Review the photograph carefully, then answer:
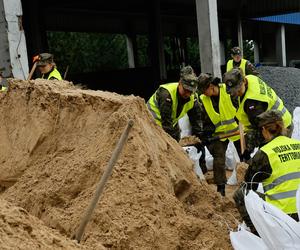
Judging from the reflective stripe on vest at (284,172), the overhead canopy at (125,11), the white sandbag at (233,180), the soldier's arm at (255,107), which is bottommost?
the white sandbag at (233,180)

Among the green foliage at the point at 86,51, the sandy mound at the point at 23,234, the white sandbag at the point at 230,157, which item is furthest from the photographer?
the green foliage at the point at 86,51

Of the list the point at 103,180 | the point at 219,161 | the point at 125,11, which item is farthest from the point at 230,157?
the point at 125,11

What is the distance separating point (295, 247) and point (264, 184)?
1.85ft

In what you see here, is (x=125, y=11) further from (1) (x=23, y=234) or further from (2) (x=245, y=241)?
(1) (x=23, y=234)

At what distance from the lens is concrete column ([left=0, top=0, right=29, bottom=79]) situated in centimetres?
796

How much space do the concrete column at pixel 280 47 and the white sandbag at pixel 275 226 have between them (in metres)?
25.9

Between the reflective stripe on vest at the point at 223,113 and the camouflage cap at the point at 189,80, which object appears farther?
the reflective stripe on vest at the point at 223,113

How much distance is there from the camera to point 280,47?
95.2 feet

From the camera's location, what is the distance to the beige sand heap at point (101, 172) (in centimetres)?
364

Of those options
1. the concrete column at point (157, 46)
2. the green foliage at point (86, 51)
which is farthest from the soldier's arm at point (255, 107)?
the green foliage at point (86, 51)

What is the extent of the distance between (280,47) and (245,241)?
88.2ft

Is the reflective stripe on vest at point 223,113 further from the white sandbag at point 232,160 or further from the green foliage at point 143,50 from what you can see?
the green foliage at point 143,50

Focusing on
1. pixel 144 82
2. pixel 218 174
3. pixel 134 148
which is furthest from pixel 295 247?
pixel 144 82

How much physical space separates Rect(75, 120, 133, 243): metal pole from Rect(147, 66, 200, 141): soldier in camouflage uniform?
A: 2.81 m
